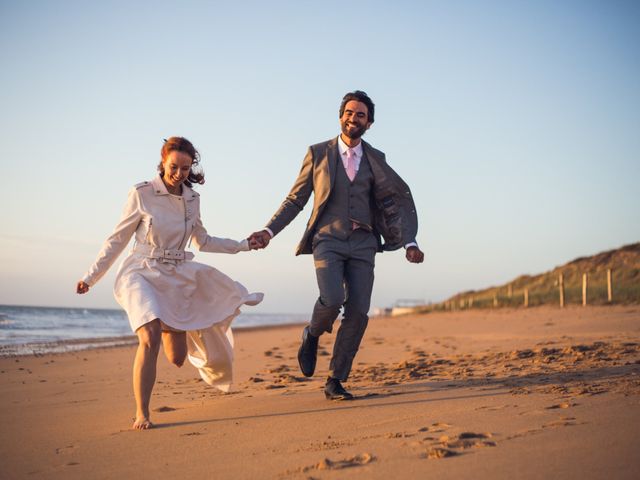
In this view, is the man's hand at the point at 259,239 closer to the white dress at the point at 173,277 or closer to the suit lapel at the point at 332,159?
the white dress at the point at 173,277

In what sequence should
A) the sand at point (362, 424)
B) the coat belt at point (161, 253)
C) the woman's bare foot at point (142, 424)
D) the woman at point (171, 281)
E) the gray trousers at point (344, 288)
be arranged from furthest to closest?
the gray trousers at point (344, 288) → the coat belt at point (161, 253) → the woman at point (171, 281) → the woman's bare foot at point (142, 424) → the sand at point (362, 424)

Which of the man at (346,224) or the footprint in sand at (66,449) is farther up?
the man at (346,224)

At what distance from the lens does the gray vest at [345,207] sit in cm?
492

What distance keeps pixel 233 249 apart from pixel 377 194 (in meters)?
1.24

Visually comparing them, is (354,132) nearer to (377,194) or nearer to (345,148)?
(345,148)

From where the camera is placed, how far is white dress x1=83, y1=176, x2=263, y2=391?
4363 mm

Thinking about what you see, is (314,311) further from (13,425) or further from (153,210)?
→ (13,425)

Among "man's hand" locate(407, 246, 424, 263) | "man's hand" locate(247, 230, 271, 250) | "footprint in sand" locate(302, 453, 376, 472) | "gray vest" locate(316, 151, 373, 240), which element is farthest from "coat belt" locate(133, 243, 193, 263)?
"footprint in sand" locate(302, 453, 376, 472)

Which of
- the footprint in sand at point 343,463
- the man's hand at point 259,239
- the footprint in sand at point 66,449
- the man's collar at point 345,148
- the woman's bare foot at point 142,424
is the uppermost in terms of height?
the man's collar at point 345,148

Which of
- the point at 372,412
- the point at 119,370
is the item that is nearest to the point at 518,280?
the point at 119,370

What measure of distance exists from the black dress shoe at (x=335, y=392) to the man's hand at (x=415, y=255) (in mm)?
1132

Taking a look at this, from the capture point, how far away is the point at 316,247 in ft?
16.3

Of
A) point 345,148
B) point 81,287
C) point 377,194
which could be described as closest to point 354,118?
point 345,148

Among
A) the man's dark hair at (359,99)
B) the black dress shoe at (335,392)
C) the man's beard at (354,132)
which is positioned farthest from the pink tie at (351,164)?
the black dress shoe at (335,392)
